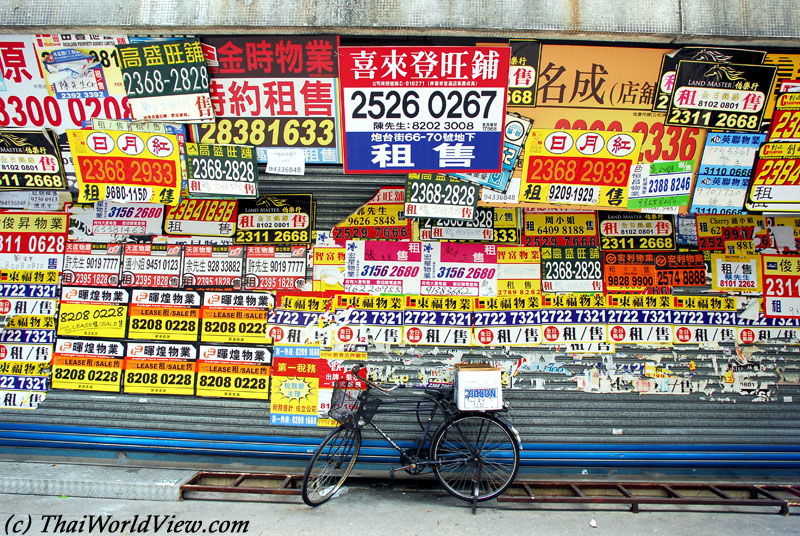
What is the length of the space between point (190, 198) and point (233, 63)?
4.87ft

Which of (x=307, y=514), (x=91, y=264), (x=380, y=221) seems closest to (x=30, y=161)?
(x=91, y=264)

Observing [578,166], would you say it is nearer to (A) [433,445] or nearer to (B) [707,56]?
(B) [707,56]

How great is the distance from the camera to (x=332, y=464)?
453cm

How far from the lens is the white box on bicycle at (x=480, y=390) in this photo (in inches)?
167

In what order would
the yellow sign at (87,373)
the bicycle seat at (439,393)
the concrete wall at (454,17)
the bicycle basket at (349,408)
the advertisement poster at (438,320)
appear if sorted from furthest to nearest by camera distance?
the yellow sign at (87,373) → the advertisement poster at (438,320) → the bicycle seat at (439,393) → the bicycle basket at (349,408) → the concrete wall at (454,17)

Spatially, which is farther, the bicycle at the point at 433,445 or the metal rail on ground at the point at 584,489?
the metal rail on ground at the point at 584,489

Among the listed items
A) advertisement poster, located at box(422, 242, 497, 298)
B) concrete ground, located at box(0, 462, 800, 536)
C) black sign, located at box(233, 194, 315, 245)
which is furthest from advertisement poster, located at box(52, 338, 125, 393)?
advertisement poster, located at box(422, 242, 497, 298)

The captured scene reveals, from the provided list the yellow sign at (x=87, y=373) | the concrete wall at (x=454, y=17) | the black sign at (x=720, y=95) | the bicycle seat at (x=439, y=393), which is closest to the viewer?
the concrete wall at (x=454, y=17)

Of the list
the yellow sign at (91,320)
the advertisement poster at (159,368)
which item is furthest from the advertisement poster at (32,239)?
the advertisement poster at (159,368)

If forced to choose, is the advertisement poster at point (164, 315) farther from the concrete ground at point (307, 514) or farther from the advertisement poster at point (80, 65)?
the advertisement poster at point (80, 65)

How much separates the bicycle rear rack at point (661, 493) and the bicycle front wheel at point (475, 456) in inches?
8.7

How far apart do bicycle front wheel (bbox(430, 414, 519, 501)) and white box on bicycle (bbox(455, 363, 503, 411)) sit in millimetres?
190

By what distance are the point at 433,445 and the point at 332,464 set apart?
3.41 feet

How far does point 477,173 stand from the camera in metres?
4.45
